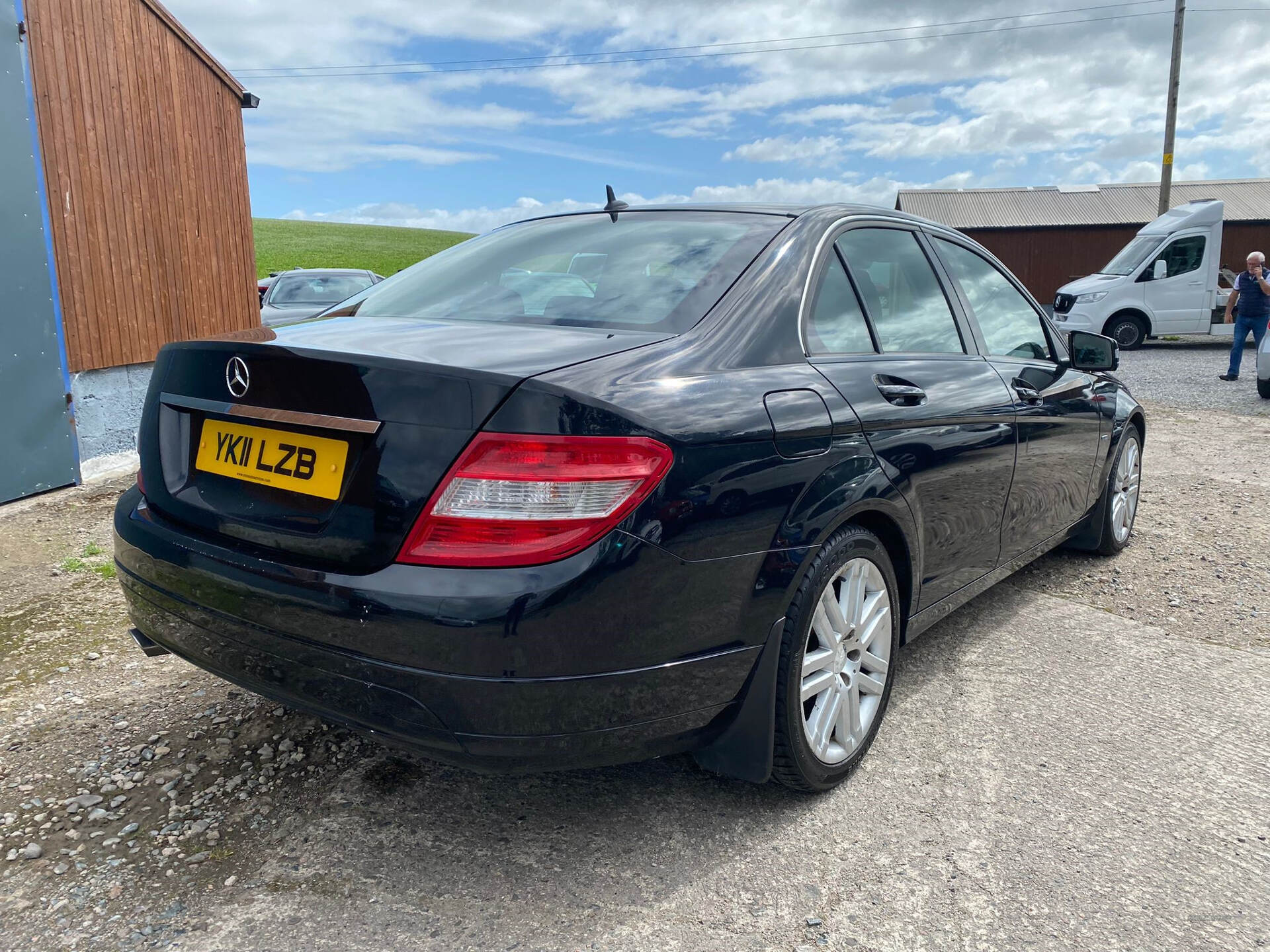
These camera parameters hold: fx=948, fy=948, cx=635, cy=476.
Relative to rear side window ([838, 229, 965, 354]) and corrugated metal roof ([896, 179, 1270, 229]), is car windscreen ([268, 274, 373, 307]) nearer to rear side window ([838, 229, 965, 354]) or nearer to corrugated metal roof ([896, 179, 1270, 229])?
rear side window ([838, 229, 965, 354])

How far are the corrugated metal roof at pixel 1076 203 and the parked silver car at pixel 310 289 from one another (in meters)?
20.2

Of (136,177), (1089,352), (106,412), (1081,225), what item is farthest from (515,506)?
(1081,225)

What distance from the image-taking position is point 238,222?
8.39 m

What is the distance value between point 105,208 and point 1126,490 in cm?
680

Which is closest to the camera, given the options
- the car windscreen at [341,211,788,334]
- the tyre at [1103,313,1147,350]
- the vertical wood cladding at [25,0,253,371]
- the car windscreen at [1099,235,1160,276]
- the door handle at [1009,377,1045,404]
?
the car windscreen at [341,211,788,334]

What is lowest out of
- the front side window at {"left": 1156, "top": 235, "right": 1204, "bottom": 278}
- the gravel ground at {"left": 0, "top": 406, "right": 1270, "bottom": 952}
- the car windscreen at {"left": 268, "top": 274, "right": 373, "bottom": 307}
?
the gravel ground at {"left": 0, "top": 406, "right": 1270, "bottom": 952}

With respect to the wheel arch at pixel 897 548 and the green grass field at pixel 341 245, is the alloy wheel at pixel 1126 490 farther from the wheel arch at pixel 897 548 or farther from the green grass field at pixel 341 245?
the green grass field at pixel 341 245

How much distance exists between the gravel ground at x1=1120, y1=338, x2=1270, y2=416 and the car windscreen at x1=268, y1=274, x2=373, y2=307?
1001cm

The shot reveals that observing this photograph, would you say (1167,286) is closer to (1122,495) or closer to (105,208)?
(1122,495)

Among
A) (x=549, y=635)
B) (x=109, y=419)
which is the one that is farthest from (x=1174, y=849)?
(x=109, y=419)

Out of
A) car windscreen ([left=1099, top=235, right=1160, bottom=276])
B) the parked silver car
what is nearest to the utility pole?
car windscreen ([left=1099, top=235, right=1160, bottom=276])

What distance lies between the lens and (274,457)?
6.95 feet

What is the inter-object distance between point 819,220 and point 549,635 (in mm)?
1610

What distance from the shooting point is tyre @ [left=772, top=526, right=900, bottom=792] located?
7.69 feet
